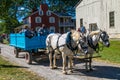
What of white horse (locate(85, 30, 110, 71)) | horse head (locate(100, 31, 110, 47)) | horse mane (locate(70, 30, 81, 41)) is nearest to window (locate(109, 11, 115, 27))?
white horse (locate(85, 30, 110, 71))

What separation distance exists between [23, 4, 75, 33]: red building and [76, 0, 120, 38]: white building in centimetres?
3402

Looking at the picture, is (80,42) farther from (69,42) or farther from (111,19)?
(111,19)

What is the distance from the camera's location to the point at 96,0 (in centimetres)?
3391

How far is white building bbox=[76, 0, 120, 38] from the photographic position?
30547 mm

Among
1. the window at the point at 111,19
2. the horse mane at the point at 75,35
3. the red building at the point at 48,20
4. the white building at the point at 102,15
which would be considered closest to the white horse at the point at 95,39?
the horse mane at the point at 75,35

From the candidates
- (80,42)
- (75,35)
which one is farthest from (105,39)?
(75,35)

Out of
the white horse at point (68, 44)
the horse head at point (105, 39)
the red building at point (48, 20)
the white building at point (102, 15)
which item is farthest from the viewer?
the red building at point (48, 20)

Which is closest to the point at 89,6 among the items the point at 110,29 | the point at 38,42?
the point at 110,29

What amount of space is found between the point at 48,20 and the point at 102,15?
137 ft

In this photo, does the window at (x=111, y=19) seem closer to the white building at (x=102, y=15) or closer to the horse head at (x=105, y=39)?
the white building at (x=102, y=15)

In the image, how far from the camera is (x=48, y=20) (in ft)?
242

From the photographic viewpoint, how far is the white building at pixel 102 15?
100ft

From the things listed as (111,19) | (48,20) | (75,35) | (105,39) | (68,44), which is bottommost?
(68,44)

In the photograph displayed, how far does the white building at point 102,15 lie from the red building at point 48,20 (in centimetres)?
3402
